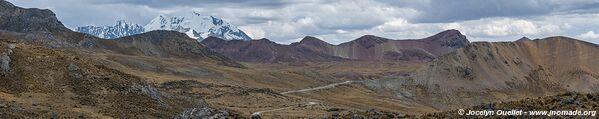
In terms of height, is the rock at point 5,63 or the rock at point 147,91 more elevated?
the rock at point 5,63

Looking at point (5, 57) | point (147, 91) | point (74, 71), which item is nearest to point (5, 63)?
point (5, 57)

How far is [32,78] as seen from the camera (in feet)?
176

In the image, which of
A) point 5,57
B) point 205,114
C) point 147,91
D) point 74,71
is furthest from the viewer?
point 147,91

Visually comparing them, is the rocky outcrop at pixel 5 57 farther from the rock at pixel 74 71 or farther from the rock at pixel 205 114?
the rock at pixel 205 114

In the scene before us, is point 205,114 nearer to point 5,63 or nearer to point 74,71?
point 74,71

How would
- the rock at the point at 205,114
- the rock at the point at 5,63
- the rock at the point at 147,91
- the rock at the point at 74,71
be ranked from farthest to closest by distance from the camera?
1. the rock at the point at 147,91
2. the rock at the point at 74,71
3. the rock at the point at 5,63
4. the rock at the point at 205,114

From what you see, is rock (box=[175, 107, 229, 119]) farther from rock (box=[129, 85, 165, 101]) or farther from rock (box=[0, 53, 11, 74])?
rock (box=[0, 53, 11, 74])

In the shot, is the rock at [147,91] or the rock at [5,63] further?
the rock at [147,91]

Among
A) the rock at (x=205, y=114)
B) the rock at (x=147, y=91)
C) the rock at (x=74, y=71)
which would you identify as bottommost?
the rock at (x=205, y=114)

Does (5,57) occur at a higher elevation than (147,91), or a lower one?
higher

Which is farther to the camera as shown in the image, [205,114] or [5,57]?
[5,57]

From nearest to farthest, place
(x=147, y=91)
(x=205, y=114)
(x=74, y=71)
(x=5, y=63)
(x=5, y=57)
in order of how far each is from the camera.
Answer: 1. (x=205, y=114)
2. (x=5, y=63)
3. (x=5, y=57)
4. (x=74, y=71)
5. (x=147, y=91)

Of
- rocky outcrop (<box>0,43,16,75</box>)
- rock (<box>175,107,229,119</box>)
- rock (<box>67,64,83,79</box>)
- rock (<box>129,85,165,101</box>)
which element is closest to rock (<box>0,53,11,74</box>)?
rocky outcrop (<box>0,43,16,75</box>)

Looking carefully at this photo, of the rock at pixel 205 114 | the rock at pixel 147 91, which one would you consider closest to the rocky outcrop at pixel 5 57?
the rock at pixel 147 91
